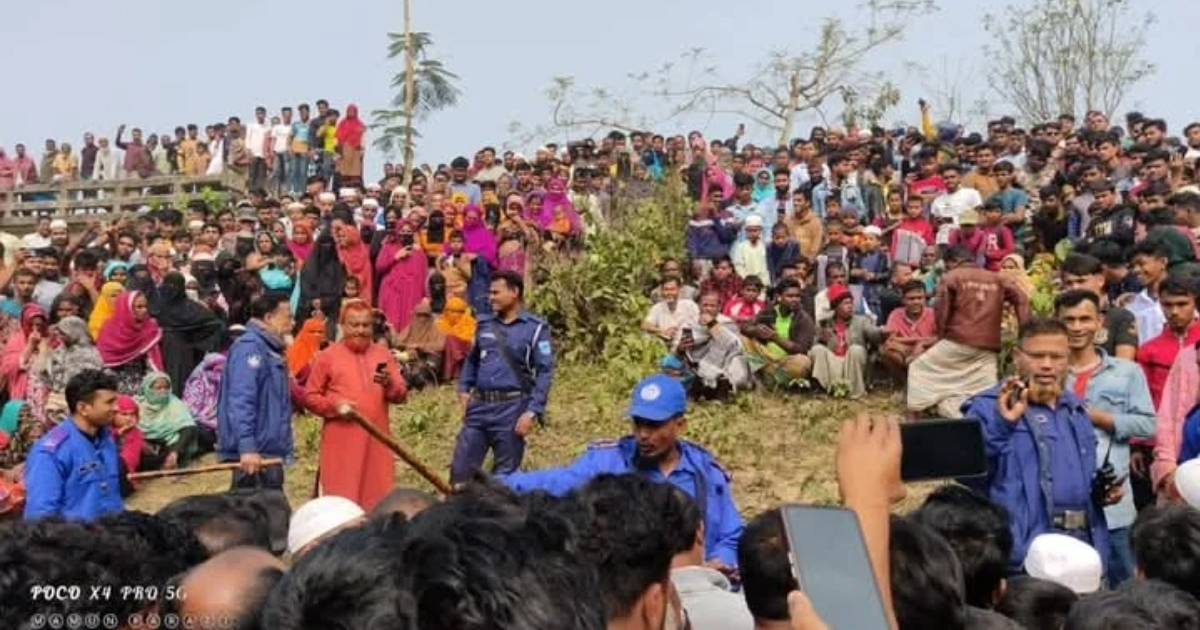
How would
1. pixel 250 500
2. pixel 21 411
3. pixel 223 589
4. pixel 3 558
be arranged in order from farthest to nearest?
pixel 21 411
pixel 250 500
pixel 223 589
pixel 3 558

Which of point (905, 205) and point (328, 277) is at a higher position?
point (905, 205)

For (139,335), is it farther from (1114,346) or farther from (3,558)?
(3,558)

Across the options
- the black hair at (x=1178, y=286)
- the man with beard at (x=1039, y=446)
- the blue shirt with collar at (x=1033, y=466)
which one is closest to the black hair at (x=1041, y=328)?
the man with beard at (x=1039, y=446)

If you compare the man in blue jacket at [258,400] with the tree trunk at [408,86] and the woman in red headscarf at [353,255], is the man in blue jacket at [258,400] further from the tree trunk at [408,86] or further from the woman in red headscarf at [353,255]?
the tree trunk at [408,86]

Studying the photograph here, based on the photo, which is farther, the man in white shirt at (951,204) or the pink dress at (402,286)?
the pink dress at (402,286)

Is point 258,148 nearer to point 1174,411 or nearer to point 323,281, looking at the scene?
point 323,281

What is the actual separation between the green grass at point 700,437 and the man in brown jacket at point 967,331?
0.68m

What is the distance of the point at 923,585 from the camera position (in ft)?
7.97

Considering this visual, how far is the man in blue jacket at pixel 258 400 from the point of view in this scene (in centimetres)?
723

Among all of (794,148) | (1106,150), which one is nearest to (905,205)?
(1106,150)

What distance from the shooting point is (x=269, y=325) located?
24.3 ft

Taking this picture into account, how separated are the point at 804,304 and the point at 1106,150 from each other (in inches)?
168

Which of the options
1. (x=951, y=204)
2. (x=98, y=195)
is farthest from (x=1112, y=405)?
(x=98, y=195)

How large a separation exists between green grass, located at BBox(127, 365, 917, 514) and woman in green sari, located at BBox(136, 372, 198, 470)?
0.21 metres
